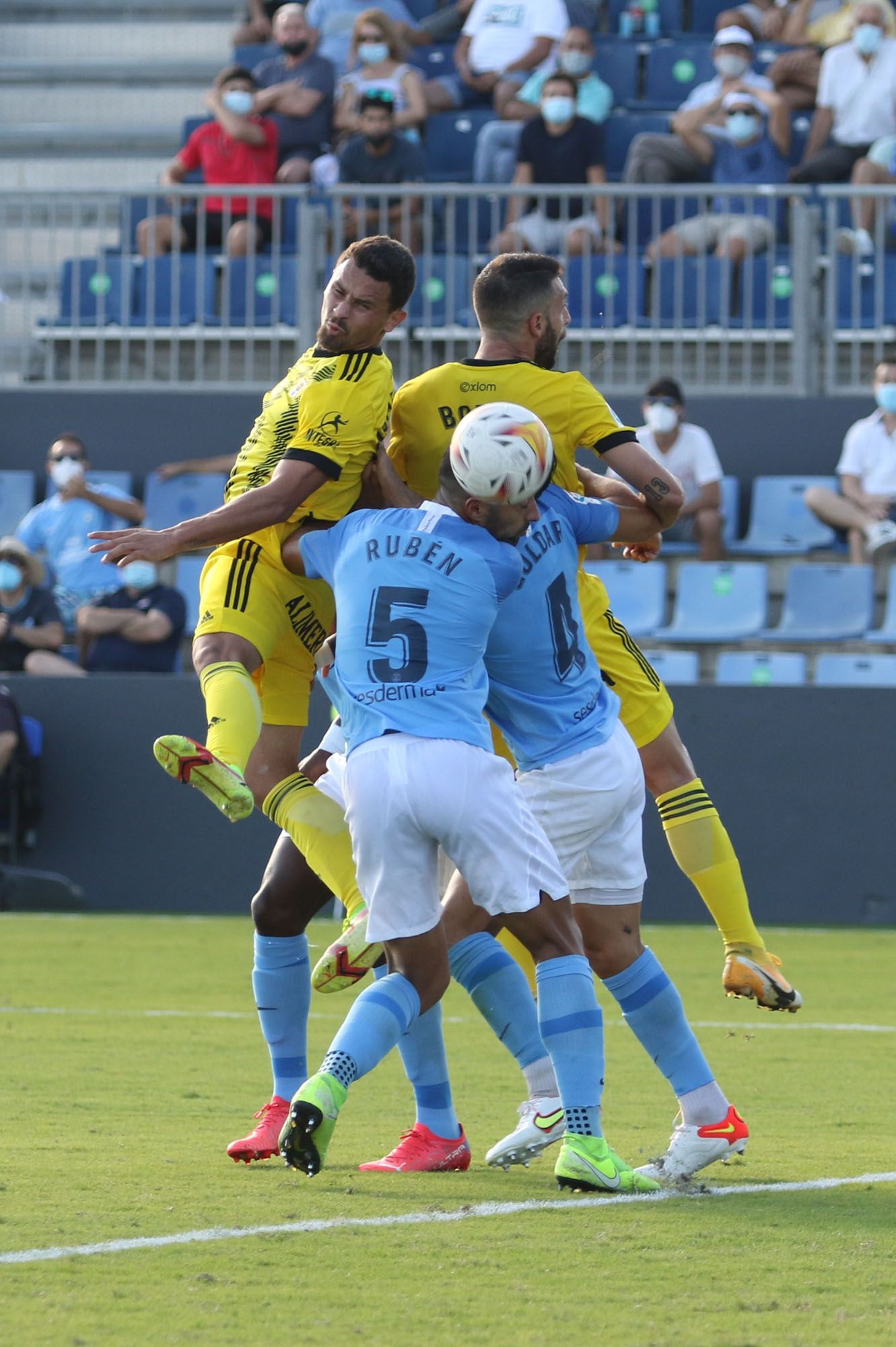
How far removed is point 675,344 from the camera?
15070mm

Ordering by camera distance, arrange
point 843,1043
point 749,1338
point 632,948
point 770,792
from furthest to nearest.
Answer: point 770,792 < point 843,1043 < point 632,948 < point 749,1338

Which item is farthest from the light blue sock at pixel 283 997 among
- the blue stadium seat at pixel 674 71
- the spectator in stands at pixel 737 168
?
the blue stadium seat at pixel 674 71

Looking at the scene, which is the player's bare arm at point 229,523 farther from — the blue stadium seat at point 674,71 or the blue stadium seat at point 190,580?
the blue stadium seat at point 674,71

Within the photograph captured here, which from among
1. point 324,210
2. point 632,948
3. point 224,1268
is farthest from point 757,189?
point 224,1268

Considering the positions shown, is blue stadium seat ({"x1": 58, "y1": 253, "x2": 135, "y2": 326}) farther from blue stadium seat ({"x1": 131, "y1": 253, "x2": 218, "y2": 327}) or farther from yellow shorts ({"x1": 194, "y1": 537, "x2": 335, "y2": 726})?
yellow shorts ({"x1": 194, "y1": 537, "x2": 335, "y2": 726})

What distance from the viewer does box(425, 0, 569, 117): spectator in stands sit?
55.4 feet

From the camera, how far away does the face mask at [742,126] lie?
1545cm

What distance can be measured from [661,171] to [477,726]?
459 inches

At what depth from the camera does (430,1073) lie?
523 centimetres

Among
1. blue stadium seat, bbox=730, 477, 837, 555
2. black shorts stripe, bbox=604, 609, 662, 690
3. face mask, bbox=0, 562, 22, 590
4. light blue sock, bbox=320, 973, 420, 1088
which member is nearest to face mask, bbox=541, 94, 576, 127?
blue stadium seat, bbox=730, 477, 837, 555

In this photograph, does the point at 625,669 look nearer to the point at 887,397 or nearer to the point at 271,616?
the point at 271,616

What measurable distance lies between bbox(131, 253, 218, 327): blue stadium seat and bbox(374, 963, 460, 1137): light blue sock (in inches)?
431

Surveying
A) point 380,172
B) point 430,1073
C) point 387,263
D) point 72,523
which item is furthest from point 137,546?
point 380,172

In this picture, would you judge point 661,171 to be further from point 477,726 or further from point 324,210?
point 477,726
